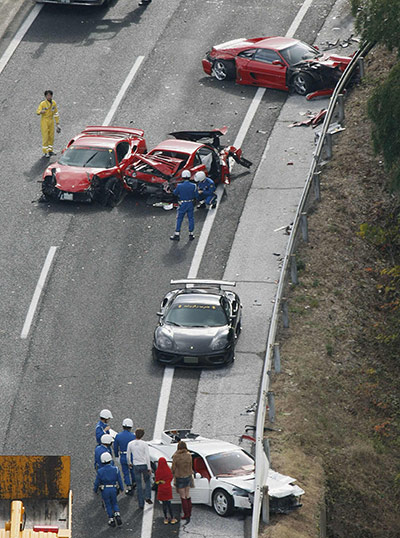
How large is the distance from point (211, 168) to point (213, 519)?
41.1 feet

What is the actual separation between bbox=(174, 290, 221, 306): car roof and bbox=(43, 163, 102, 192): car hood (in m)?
5.45

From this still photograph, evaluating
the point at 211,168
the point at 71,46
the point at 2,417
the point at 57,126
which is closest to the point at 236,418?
the point at 2,417

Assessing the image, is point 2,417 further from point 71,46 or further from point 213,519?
Answer: point 71,46

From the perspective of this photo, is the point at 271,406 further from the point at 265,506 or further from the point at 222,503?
the point at 265,506

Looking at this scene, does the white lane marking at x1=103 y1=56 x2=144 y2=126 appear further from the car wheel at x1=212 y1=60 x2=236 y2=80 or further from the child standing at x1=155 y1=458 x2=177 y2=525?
the child standing at x1=155 y1=458 x2=177 y2=525

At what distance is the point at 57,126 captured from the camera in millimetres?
32062

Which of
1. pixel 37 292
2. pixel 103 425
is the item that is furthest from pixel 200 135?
pixel 103 425

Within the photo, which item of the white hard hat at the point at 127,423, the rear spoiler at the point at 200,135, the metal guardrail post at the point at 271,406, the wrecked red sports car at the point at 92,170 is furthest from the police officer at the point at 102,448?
the rear spoiler at the point at 200,135

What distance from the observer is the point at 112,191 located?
29.8m

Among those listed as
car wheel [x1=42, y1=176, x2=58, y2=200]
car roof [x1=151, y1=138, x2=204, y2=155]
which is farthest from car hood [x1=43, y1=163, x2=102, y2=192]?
car roof [x1=151, y1=138, x2=204, y2=155]

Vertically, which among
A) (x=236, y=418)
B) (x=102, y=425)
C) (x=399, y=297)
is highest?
(x=102, y=425)

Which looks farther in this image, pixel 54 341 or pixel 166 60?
pixel 166 60

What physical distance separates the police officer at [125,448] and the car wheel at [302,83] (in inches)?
637

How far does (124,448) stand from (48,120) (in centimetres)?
1343
